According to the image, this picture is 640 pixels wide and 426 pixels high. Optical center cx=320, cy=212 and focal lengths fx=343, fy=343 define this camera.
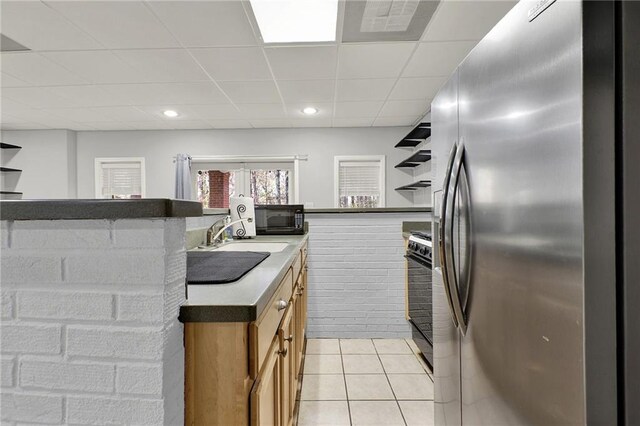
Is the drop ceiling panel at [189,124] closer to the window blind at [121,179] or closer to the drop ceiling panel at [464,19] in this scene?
the window blind at [121,179]

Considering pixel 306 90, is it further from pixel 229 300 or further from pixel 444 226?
pixel 229 300

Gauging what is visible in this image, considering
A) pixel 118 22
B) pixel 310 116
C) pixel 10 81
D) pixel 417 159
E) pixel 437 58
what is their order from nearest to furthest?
1. pixel 118 22
2. pixel 437 58
3. pixel 10 81
4. pixel 417 159
5. pixel 310 116

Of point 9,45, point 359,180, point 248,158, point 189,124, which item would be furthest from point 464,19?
point 189,124

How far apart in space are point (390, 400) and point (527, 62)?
1925 mm

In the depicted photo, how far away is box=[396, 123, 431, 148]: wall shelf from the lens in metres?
3.72

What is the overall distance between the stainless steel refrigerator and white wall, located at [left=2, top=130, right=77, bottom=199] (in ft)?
19.0

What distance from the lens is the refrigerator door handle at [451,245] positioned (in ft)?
3.51

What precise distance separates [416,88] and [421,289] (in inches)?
86.8

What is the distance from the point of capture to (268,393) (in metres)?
0.94

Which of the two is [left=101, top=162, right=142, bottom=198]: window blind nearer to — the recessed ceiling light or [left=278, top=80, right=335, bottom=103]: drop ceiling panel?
[left=278, top=80, right=335, bottom=103]: drop ceiling panel

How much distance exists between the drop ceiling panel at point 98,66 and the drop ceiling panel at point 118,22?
0.83ft

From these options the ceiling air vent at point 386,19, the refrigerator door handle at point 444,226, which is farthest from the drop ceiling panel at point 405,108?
the refrigerator door handle at point 444,226

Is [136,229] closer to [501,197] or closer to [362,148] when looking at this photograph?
[501,197]

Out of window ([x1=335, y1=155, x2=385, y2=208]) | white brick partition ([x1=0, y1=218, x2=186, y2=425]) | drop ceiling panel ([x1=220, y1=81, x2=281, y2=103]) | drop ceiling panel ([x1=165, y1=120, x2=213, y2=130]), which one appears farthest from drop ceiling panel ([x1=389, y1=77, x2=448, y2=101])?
white brick partition ([x1=0, y1=218, x2=186, y2=425])
